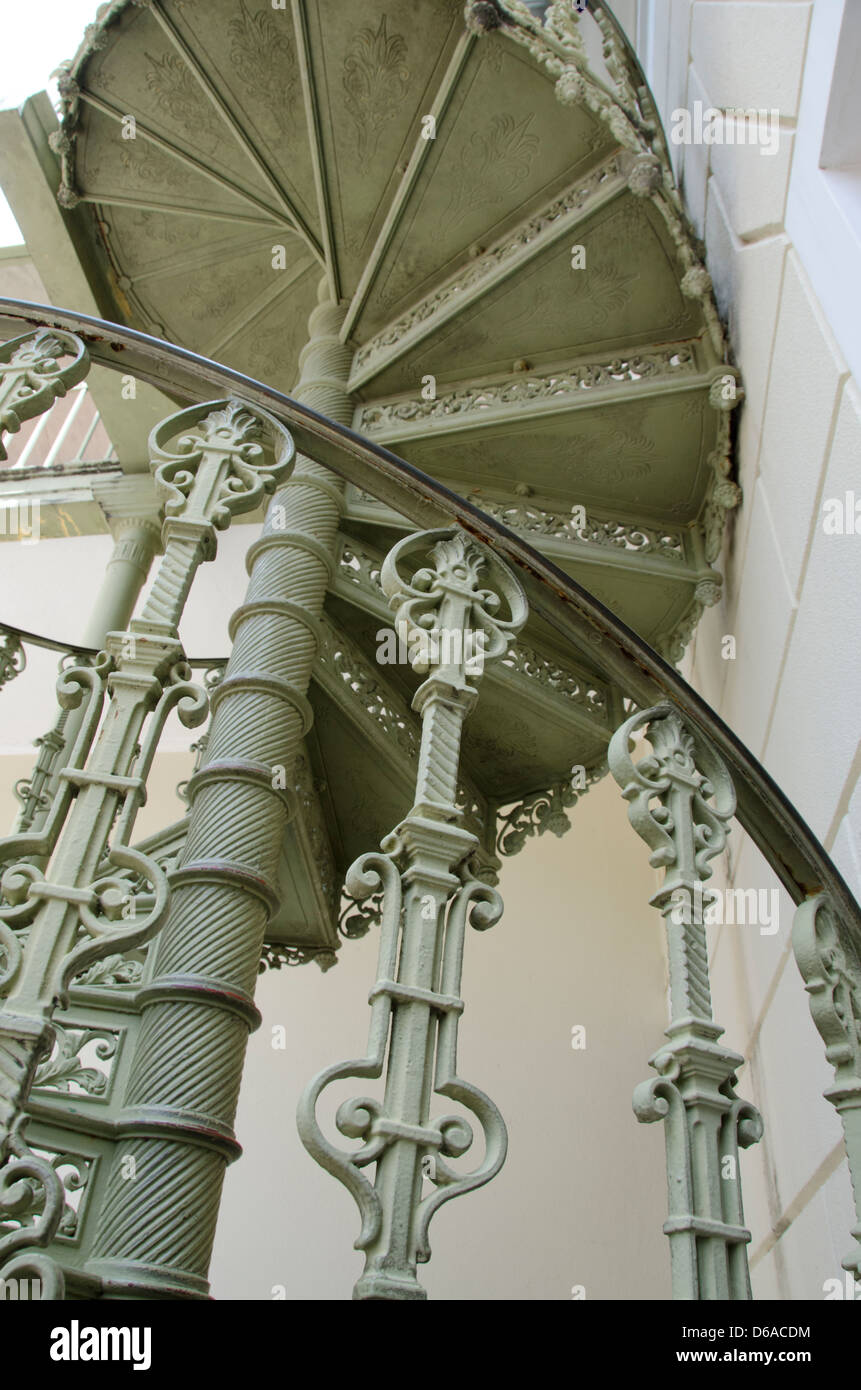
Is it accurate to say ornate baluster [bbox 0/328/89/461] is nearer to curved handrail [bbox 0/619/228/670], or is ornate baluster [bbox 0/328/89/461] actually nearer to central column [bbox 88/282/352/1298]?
central column [bbox 88/282/352/1298]

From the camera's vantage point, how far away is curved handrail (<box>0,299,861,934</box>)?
164cm

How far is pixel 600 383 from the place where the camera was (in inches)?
157

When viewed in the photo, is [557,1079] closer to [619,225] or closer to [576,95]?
[619,225]

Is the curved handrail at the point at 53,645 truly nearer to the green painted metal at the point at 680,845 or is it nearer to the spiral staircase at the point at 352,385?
the spiral staircase at the point at 352,385

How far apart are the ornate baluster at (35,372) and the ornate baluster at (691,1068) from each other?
1.28 meters

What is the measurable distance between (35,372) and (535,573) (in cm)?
108

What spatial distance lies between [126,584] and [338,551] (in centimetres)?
170

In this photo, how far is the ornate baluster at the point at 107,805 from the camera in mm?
1148

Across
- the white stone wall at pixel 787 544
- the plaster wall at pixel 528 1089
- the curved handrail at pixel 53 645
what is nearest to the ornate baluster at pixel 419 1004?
the white stone wall at pixel 787 544

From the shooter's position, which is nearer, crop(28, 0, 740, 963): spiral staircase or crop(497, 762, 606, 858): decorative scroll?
crop(28, 0, 740, 963): spiral staircase

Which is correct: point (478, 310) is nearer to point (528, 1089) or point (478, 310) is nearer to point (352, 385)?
point (352, 385)

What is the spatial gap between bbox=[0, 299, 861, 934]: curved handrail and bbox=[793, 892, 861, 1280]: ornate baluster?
43mm

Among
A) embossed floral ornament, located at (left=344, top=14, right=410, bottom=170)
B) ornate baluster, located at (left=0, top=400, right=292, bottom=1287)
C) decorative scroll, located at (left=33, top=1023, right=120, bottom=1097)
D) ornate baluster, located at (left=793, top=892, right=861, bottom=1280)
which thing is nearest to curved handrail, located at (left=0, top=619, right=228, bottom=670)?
decorative scroll, located at (left=33, top=1023, right=120, bottom=1097)
